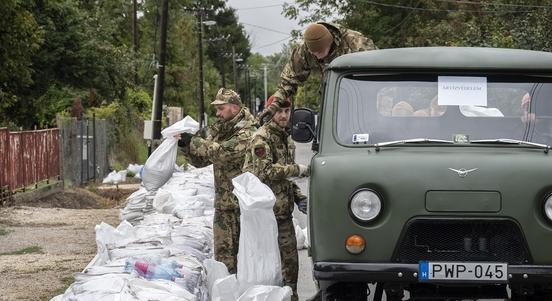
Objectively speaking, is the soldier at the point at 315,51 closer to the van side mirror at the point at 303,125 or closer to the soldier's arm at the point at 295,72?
the soldier's arm at the point at 295,72

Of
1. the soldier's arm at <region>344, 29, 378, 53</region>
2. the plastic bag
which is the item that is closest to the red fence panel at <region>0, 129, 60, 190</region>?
the plastic bag

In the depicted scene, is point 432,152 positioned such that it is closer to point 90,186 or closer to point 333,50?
point 333,50

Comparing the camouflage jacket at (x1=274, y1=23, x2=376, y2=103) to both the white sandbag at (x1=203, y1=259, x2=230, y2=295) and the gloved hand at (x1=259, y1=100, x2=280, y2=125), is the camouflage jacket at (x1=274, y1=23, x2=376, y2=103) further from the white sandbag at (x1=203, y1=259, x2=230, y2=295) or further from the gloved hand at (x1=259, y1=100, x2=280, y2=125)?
the white sandbag at (x1=203, y1=259, x2=230, y2=295)

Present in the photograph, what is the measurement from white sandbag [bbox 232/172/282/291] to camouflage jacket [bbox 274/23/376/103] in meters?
1.15

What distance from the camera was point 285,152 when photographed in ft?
26.9

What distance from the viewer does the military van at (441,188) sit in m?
5.67

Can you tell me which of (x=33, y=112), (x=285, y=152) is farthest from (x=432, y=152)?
(x=33, y=112)

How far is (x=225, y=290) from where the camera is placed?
729 cm

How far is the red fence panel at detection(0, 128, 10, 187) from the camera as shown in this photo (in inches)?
655

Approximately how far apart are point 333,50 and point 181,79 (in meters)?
57.4

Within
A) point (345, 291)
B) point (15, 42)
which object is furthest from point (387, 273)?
point (15, 42)

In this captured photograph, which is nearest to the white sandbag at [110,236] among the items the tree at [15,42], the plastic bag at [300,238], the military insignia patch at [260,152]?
the military insignia patch at [260,152]

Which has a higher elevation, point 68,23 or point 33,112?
point 68,23

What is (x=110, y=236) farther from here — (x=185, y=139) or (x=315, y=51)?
(x=315, y=51)
